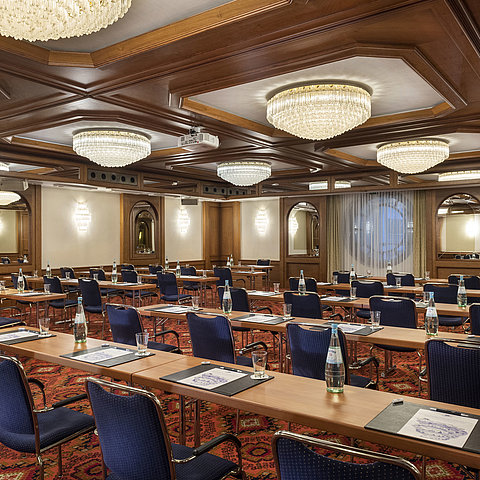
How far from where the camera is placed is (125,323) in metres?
4.25

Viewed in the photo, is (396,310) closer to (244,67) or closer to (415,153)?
(244,67)

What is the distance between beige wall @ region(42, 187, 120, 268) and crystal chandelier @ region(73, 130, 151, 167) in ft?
18.1

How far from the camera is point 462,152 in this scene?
870cm

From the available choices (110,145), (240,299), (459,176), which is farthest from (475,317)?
(459,176)

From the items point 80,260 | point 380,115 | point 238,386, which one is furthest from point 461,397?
point 80,260

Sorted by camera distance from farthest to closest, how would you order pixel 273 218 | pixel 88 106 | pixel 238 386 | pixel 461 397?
pixel 273 218
pixel 88 106
pixel 461 397
pixel 238 386

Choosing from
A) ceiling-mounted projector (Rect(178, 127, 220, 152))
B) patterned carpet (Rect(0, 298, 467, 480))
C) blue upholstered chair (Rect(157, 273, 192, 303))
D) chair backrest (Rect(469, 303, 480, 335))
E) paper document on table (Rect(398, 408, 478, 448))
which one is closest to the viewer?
paper document on table (Rect(398, 408, 478, 448))

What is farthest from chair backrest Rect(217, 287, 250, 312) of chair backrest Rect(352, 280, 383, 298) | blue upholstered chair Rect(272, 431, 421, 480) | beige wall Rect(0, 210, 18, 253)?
beige wall Rect(0, 210, 18, 253)

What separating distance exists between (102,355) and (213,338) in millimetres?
941

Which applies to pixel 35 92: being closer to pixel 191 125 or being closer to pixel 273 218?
pixel 191 125

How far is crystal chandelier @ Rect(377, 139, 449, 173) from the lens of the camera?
6.88 metres

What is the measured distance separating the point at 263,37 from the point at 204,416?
300cm

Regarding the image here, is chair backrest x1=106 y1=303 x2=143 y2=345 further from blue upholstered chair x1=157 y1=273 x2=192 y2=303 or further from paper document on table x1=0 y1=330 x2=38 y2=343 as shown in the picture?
blue upholstered chair x1=157 y1=273 x2=192 y2=303

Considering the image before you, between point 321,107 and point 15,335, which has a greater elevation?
point 321,107
